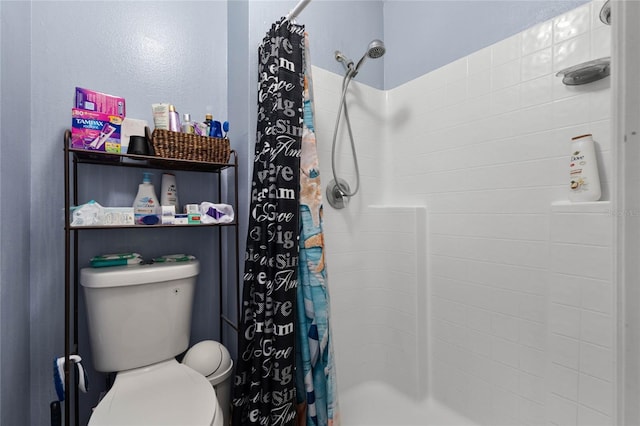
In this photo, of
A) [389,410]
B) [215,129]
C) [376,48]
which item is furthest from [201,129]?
[389,410]

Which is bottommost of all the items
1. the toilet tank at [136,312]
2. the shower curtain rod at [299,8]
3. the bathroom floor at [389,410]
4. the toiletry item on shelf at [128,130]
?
the bathroom floor at [389,410]

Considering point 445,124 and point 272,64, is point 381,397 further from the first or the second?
point 272,64

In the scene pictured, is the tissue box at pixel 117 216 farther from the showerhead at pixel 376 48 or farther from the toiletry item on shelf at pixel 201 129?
the showerhead at pixel 376 48

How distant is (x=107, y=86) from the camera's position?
1267 mm

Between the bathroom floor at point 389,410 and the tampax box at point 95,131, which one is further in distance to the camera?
the bathroom floor at point 389,410

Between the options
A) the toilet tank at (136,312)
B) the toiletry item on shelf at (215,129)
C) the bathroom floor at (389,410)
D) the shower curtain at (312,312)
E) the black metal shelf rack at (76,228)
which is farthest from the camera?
the bathroom floor at (389,410)

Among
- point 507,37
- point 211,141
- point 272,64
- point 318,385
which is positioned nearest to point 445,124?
point 507,37

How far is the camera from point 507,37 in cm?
130

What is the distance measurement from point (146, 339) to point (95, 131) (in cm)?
78

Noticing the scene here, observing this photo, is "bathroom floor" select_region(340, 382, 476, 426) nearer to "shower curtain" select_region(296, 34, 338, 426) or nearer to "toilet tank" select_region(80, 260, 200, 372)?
"shower curtain" select_region(296, 34, 338, 426)

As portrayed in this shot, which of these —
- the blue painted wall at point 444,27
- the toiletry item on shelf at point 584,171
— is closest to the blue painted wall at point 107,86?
the blue painted wall at point 444,27

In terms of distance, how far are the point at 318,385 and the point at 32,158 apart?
139cm

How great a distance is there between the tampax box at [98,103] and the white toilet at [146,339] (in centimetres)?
58

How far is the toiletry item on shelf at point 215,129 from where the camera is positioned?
1.32 metres
